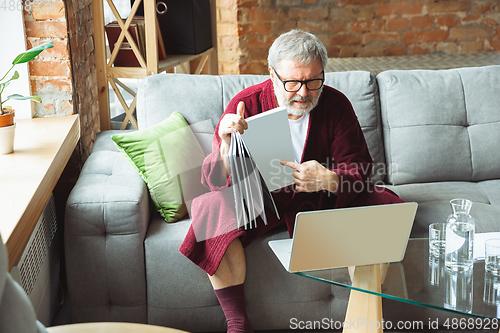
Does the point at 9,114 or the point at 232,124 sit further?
the point at 9,114

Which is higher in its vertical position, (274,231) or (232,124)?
(232,124)

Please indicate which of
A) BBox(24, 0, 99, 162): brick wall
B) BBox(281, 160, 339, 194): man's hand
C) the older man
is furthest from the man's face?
BBox(24, 0, 99, 162): brick wall

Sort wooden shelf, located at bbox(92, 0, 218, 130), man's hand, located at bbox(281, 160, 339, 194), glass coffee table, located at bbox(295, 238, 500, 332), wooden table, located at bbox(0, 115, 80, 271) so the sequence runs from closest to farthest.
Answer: glass coffee table, located at bbox(295, 238, 500, 332), wooden table, located at bbox(0, 115, 80, 271), man's hand, located at bbox(281, 160, 339, 194), wooden shelf, located at bbox(92, 0, 218, 130)

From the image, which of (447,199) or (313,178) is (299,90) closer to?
(313,178)

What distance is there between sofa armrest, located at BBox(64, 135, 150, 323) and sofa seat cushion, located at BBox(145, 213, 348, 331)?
46 mm

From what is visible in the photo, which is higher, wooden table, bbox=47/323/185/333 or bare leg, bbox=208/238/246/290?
wooden table, bbox=47/323/185/333

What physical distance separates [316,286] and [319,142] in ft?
1.61

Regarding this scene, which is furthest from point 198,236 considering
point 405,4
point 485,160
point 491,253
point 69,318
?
point 405,4

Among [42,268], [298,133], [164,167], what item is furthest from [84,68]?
[298,133]

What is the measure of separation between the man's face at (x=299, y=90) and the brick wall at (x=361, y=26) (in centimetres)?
207

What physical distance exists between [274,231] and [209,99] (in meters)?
0.66

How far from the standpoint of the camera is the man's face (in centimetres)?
157

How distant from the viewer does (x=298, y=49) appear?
1.56 metres

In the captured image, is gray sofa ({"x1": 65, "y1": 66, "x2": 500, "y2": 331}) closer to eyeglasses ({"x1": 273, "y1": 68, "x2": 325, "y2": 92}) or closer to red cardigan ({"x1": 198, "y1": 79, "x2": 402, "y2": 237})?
red cardigan ({"x1": 198, "y1": 79, "x2": 402, "y2": 237})
